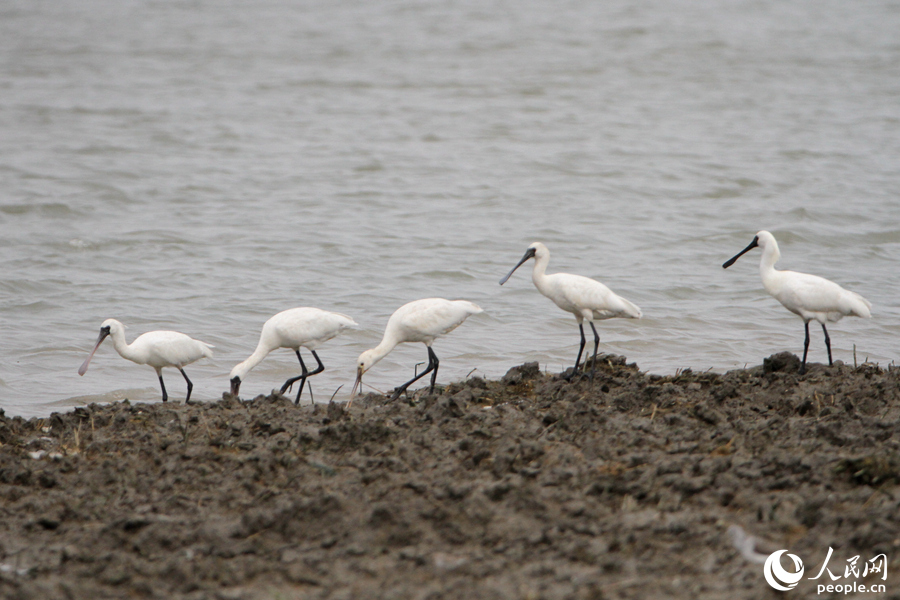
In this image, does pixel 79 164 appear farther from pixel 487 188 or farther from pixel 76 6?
pixel 76 6

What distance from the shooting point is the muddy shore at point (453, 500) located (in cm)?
398

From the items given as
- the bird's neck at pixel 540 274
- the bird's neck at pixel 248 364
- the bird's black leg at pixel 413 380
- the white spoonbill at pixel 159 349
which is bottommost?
the bird's black leg at pixel 413 380

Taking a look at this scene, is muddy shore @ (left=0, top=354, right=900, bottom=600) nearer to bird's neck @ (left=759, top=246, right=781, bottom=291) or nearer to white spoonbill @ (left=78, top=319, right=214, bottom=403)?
white spoonbill @ (left=78, top=319, right=214, bottom=403)

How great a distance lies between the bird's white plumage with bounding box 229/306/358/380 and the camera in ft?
27.3

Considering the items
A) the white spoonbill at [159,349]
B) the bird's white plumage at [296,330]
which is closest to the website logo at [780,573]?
the bird's white plumage at [296,330]

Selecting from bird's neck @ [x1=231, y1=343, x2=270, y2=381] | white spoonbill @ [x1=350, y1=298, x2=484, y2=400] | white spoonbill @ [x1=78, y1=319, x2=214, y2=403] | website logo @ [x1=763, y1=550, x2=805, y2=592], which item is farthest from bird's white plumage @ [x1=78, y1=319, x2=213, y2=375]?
website logo @ [x1=763, y1=550, x2=805, y2=592]

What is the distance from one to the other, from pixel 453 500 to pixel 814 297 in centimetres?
494

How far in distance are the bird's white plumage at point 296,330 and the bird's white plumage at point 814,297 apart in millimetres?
3873

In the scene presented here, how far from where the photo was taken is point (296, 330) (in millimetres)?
8320

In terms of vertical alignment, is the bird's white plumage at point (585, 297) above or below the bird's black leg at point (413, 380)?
above

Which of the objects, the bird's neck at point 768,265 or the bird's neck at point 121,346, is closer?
the bird's neck at point 121,346

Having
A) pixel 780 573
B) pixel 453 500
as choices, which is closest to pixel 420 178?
pixel 453 500

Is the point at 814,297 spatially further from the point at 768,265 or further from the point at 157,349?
the point at 157,349

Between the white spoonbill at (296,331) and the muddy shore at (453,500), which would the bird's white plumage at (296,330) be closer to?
the white spoonbill at (296,331)
